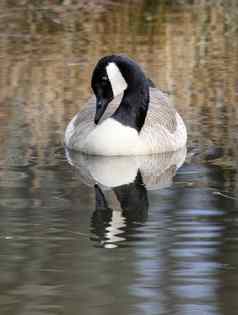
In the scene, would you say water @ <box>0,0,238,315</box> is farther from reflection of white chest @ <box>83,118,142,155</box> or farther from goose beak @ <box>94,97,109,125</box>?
goose beak @ <box>94,97,109,125</box>

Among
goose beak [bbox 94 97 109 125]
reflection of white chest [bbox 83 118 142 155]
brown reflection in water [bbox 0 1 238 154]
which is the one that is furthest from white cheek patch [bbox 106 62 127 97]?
brown reflection in water [bbox 0 1 238 154]

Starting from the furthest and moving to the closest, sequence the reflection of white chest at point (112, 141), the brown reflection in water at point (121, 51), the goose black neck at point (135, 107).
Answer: the brown reflection in water at point (121, 51), the goose black neck at point (135, 107), the reflection of white chest at point (112, 141)

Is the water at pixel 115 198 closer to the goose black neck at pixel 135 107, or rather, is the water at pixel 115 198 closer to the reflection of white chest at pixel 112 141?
the reflection of white chest at pixel 112 141

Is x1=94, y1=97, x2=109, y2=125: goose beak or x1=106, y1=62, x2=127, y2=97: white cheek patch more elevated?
x1=106, y1=62, x2=127, y2=97: white cheek patch

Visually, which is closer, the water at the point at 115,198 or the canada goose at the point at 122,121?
the water at the point at 115,198

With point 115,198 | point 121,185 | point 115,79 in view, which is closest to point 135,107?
point 115,79

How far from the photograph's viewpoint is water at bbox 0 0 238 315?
618cm

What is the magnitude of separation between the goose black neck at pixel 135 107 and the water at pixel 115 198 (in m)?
0.47

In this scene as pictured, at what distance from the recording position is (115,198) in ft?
27.8

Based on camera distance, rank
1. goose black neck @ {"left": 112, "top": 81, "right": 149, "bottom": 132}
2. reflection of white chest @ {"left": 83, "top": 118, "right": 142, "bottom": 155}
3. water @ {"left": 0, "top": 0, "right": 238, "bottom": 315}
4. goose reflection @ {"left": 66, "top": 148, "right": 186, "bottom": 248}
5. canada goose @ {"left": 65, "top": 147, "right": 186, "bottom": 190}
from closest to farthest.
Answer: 1. water @ {"left": 0, "top": 0, "right": 238, "bottom": 315}
2. goose reflection @ {"left": 66, "top": 148, "right": 186, "bottom": 248}
3. canada goose @ {"left": 65, "top": 147, "right": 186, "bottom": 190}
4. reflection of white chest @ {"left": 83, "top": 118, "right": 142, "bottom": 155}
5. goose black neck @ {"left": 112, "top": 81, "right": 149, "bottom": 132}

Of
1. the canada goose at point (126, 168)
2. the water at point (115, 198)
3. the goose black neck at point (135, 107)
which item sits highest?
the goose black neck at point (135, 107)

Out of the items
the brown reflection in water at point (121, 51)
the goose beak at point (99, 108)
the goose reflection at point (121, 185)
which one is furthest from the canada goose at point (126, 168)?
the brown reflection in water at point (121, 51)

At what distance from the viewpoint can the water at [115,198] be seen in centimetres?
618

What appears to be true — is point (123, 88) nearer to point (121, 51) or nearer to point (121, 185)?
point (121, 185)
